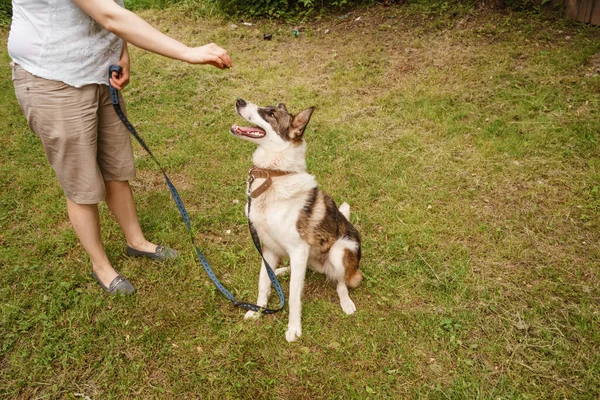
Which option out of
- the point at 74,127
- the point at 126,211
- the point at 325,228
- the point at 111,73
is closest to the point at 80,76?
the point at 111,73

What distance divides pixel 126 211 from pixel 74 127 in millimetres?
989

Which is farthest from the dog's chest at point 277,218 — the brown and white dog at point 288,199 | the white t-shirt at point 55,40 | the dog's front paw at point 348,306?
the white t-shirt at point 55,40

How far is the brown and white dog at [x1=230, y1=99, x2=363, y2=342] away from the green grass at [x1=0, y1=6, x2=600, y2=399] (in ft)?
1.58

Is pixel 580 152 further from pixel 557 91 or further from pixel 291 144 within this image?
pixel 291 144

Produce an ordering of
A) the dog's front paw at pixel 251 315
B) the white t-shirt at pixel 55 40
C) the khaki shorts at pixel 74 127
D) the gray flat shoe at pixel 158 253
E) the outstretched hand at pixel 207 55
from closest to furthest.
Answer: the outstretched hand at pixel 207 55 → the white t-shirt at pixel 55 40 → the khaki shorts at pixel 74 127 → the dog's front paw at pixel 251 315 → the gray flat shoe at pixel 158 253

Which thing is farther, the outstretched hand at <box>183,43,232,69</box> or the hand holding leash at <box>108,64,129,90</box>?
the hand holding leash at <box>108,64,129,90</box>

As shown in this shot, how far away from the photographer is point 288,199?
9.15 feet

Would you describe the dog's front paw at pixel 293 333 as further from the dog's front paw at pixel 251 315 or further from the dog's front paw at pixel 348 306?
the dog's front paw at pixel 348 306

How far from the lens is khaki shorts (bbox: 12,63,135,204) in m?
2.49

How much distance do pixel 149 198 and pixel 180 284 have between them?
59.2 inches

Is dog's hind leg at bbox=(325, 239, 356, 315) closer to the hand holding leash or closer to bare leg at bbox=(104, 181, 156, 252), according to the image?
bare leg at bbox=(104, 181, 156, 252)

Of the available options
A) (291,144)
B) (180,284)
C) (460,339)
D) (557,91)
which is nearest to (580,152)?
(557,91)

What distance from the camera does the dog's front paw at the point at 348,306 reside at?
311 cm

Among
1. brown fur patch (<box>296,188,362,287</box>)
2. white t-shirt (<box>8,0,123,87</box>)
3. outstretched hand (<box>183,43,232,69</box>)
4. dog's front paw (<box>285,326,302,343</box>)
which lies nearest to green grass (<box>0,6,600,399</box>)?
dog's front paw (<box>285,326,302,343</box>)
